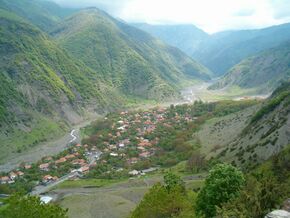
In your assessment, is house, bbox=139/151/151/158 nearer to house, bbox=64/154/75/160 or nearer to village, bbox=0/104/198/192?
village, bbox=0/104/198/192

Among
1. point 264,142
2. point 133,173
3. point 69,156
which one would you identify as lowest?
point 133,173

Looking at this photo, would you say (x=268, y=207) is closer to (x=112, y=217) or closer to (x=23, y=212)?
(x=23, y=212)

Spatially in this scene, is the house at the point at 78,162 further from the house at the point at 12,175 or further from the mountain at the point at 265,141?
the mountain at the point at 265,141

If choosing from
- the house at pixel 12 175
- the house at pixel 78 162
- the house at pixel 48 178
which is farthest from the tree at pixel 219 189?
the house at pixel 78 162

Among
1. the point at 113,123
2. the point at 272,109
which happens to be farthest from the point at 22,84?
the point at 272,109

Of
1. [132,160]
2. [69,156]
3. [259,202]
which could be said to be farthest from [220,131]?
[259,202]

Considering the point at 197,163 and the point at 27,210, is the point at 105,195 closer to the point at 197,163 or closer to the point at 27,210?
the point at 197,163

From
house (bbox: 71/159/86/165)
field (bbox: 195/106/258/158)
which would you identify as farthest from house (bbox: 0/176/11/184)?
field (bbox: 195/106/258/158)
